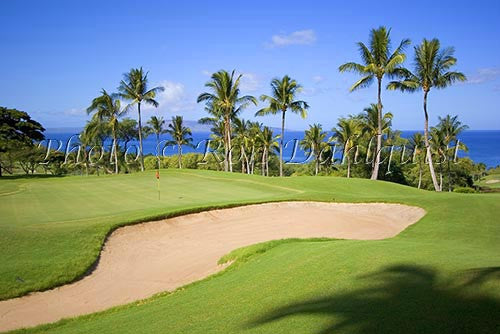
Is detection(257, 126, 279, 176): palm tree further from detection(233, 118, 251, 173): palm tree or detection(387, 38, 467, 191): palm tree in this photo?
detection(387, 38, 467, 191): palm tree

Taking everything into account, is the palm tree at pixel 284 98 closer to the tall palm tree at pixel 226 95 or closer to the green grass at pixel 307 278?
the tall palm tree at pixel 226 95

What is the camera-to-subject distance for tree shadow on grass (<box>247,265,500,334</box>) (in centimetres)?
540

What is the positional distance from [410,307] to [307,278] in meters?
2.83

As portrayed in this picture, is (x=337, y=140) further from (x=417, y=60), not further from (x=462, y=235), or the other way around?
(x=462, y=235)

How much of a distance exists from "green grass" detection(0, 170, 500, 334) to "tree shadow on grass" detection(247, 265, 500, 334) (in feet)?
0.05

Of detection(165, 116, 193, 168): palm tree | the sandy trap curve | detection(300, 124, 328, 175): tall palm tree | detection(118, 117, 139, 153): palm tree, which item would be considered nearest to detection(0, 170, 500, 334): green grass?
the sandy trap curve

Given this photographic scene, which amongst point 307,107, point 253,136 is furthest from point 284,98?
point 253,136

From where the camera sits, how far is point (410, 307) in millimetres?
6062

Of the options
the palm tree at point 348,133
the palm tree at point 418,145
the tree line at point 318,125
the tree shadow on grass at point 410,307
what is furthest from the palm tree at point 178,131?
the tree shadow on grass at point 410,307

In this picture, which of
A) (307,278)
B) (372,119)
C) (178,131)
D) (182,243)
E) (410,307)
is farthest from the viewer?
(178,131)

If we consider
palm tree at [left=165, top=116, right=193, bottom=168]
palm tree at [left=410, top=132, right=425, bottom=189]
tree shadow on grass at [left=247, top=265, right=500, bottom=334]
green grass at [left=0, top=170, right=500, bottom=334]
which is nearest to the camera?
tree shadow on grass at [left=247, top=265, right=500, bottom=334]

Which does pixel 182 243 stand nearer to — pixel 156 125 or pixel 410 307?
pixel 410 307

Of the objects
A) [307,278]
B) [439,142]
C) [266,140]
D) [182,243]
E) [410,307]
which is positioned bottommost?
[182,243]

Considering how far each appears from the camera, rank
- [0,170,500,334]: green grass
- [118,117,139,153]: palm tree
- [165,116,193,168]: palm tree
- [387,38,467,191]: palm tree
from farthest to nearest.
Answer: [118,117,139,153]: palm tree
[165,116,193,168]: palm tree
[387,38,467,191]: palm tree
[0,170,500,334]: green grass
